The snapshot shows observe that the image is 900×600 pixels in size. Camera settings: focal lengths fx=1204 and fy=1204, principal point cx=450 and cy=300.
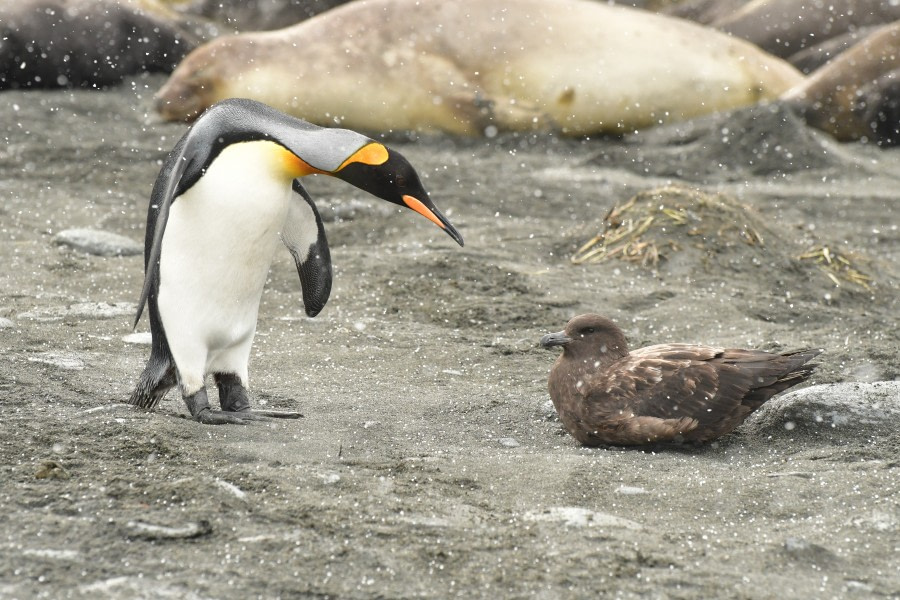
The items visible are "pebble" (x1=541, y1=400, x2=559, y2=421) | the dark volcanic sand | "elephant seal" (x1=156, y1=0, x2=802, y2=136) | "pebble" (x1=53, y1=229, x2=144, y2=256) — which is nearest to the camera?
the dark volcanic sand

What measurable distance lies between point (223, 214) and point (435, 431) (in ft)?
3.39

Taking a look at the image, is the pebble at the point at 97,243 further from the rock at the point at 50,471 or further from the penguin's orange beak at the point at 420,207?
the rock at the point at 50,471

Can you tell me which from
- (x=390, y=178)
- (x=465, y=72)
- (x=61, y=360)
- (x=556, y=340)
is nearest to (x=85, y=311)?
(x=61, y=360)

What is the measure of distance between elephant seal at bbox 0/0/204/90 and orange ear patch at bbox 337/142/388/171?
759 centimetres

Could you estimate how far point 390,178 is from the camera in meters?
4.08

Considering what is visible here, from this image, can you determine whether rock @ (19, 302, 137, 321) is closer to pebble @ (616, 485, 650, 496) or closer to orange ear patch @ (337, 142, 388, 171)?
orange ear patch @ (337, 142, 388, 171)

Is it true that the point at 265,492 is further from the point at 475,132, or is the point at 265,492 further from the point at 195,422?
the point at 475,132

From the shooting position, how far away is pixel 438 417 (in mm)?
4336

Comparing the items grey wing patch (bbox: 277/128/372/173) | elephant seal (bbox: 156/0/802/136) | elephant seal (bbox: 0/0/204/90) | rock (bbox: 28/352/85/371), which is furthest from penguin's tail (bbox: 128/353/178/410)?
elephant seal (bbox: 0/0/204/90)

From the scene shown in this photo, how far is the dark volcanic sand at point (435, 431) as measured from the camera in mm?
2781

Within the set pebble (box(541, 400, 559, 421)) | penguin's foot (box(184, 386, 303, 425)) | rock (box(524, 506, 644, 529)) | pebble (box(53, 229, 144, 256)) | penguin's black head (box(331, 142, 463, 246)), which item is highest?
penguin's black head (box(331, 142, 463, 246))

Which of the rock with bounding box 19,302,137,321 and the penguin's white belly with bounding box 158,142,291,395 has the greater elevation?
the penguin's white belly with bounding box 158,142,291,395

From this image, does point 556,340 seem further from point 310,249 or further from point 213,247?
point 213,247

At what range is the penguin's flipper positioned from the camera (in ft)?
14.9
